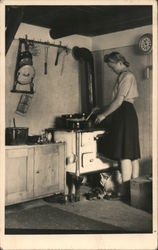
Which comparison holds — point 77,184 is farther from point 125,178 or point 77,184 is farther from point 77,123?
point 77,123

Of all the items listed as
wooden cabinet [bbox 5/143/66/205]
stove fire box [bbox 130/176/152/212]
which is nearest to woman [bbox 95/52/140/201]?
stove fire box [bbox 130/176/152/212]

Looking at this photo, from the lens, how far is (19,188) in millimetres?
3637

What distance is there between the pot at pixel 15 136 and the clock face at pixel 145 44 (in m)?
1.85

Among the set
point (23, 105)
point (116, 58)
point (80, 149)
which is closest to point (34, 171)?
Result: point (80, 149)

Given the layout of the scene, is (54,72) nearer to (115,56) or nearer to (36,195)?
(115,56)

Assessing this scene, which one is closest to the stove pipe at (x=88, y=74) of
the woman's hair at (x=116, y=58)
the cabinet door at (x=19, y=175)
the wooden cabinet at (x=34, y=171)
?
the woman's hair at (x=116, y=58)

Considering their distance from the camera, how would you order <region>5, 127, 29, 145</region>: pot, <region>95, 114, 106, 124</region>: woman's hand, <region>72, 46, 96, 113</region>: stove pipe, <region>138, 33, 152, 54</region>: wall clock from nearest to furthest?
<region>5, 127, 29, 145</region>: pot < <region>95, 114, 106, 124</region>: woman's hand < <region>138, 33, 152, 54</region>: wall clock < <region>72, 46, 96, 113</region>: stove pipe

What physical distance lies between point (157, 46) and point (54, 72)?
2339 millimetres

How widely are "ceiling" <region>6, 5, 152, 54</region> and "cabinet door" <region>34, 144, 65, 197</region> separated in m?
1.26

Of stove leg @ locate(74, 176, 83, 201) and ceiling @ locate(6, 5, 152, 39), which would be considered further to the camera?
stove leg @ locate(74, 176, 83, 201)

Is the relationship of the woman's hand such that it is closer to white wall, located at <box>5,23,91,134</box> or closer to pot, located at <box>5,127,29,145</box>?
white wall, located at <box>5,23,91,134</box>

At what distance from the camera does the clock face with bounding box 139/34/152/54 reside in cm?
433

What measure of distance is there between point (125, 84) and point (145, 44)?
2.42ft

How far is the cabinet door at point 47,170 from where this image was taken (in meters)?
3.79
